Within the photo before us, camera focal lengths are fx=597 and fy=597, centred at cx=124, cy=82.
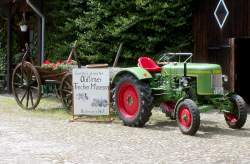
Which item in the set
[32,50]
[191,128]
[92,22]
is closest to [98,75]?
[191,128]

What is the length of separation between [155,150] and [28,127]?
3.56 metres

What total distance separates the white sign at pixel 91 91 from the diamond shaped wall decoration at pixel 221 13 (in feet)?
15.2

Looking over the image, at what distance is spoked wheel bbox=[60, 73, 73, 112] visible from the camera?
14.0 meters

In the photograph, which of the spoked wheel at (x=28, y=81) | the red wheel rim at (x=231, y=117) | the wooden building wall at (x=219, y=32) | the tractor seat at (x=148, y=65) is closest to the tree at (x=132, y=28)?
the wooden building wall at (x=219, y=32)

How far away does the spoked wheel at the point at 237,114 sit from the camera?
11.4m

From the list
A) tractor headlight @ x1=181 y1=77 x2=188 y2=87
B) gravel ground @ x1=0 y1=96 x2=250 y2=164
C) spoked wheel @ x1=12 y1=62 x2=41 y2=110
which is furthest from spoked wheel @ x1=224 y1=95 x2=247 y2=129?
spoked wheel @ x1=12 y1=62 x2=41 y2=110

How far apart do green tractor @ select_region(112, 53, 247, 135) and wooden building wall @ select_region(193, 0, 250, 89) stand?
12.6ft

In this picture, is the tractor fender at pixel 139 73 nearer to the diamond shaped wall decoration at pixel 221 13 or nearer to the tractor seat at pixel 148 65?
the tractor seat at pixel 148 65

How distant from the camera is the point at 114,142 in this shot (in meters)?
10.1

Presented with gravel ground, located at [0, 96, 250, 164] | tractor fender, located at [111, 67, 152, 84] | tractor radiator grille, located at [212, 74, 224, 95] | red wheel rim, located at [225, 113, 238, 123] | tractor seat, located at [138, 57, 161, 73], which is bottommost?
gravel ground, located at [0, 96, 250, 164]

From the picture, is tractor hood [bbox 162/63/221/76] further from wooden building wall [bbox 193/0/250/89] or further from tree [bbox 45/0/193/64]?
tree [bbox 45/0/193/64]

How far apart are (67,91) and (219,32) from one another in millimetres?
4762

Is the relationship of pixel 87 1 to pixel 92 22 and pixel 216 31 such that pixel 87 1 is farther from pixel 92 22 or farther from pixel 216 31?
pixel 216 31

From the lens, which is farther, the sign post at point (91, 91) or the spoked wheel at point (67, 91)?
the spoked wheel at point (67, 91)
